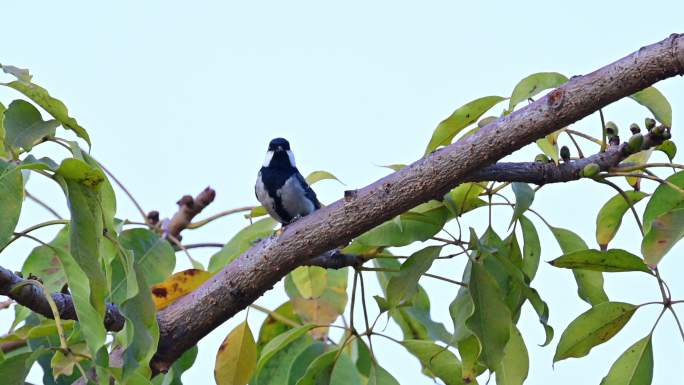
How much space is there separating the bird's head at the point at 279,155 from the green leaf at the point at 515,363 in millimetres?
1796

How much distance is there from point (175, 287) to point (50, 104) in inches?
35.1

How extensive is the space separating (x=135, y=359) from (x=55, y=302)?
0.40 metres

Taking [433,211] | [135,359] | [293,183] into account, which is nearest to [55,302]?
[135,359]

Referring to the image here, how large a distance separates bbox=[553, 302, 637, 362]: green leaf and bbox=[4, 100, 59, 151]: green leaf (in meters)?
1.42

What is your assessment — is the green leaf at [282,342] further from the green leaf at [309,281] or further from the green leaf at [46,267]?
the green leaf at [46,267]

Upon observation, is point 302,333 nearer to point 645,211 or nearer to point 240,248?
point 240,248

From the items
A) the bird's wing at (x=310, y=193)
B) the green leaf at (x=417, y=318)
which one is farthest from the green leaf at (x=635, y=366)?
the bird's wing at (x=310, y=193)

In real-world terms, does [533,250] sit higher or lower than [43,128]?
lower

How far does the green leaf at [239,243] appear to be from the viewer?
11.7 ft

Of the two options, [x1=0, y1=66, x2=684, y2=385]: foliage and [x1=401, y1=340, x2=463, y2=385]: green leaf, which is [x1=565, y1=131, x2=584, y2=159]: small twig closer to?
[x1=0, y1=66, x2=684, y2=385]: foliage

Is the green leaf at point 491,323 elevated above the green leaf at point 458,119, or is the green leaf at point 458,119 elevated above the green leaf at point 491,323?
the green leaf at point 458,119

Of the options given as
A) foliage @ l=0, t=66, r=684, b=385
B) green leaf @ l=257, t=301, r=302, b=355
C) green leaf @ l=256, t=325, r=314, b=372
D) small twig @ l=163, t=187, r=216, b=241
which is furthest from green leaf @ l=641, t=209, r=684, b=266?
small twig @ l=163, t=187, r=216, b=241

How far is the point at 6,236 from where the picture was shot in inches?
79.6

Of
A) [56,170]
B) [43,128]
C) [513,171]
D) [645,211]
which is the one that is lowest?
[645,211]
